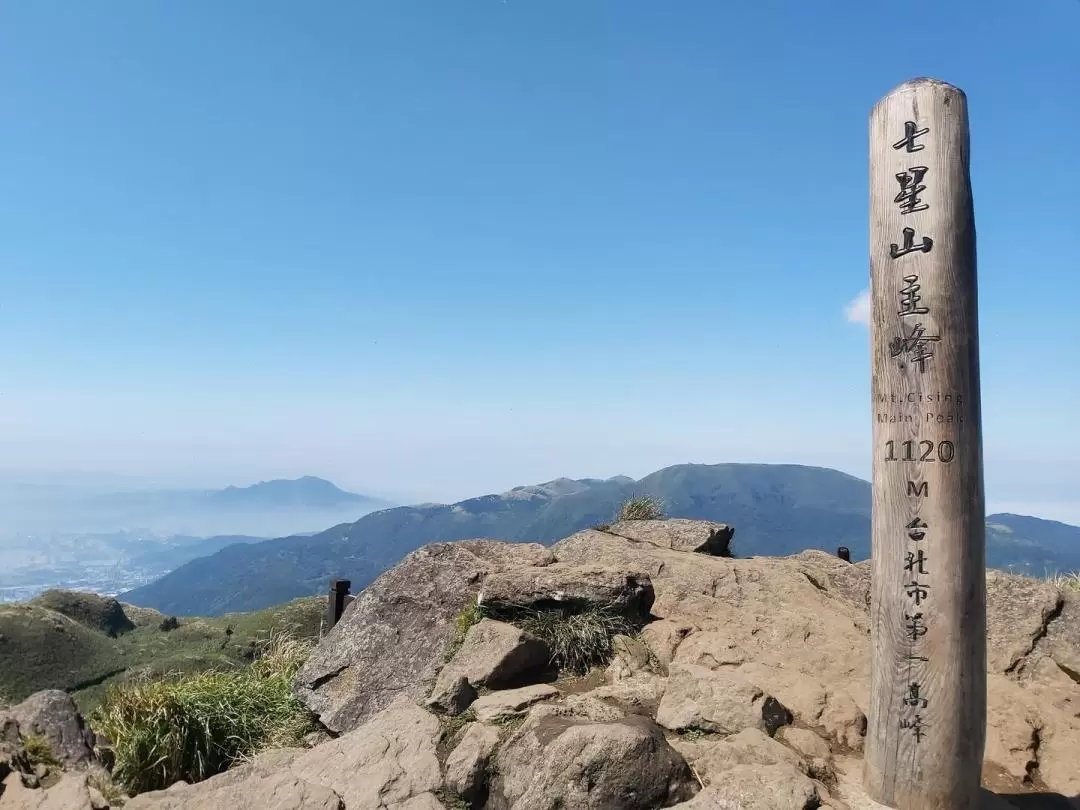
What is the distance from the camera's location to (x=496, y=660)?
7137 mm

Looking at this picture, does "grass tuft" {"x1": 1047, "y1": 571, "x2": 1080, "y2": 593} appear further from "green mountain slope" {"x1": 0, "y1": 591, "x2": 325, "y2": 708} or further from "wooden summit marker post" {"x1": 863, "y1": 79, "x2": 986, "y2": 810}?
"green mountain slope" {"x1": 0, "y1": 591, "x2": 325, "y2": 708}

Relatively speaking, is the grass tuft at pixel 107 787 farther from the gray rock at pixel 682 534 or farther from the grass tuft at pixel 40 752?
the gray rock at pixel 682 534

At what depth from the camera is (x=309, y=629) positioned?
16703mm

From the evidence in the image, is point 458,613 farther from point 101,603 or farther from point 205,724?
point 101,603

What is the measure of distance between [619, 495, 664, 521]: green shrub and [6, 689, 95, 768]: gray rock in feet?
29.8

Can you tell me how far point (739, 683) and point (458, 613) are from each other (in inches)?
159

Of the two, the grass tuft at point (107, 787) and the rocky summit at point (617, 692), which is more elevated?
the rocky summit at point (617, 692)

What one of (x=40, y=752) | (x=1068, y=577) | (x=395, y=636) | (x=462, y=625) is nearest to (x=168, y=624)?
(x=40, y=752)

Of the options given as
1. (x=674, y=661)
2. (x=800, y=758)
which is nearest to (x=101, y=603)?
(x=674, y=661)

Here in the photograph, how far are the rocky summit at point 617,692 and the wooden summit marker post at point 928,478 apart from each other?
701mm

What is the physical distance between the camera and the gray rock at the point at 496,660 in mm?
6988

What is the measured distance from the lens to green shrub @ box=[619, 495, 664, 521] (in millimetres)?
13664

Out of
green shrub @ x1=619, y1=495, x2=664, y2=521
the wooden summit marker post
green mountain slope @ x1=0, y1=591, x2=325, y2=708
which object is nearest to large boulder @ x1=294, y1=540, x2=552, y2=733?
green shrub @ x1=619, y1=495, x2=664, y2=521

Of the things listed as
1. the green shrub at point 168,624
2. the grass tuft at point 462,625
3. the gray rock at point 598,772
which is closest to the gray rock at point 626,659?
the grass tuft at point 462,625
